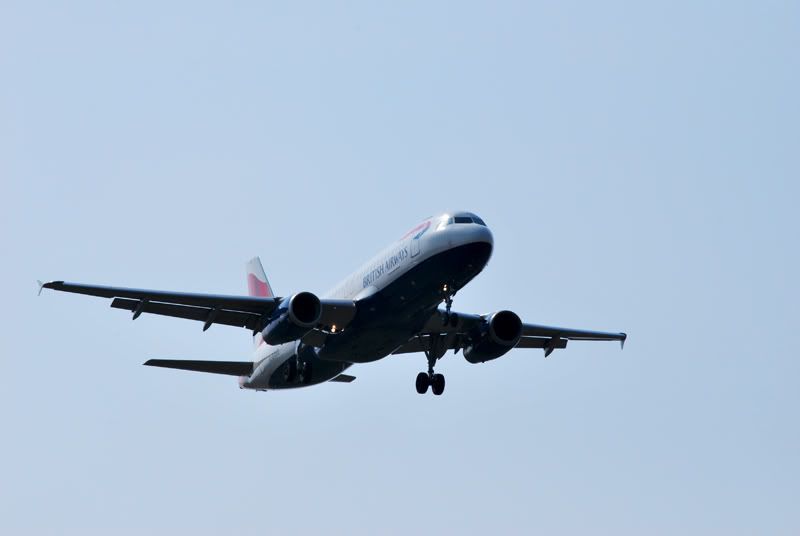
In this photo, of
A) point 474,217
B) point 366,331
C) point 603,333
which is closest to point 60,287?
point 366,331

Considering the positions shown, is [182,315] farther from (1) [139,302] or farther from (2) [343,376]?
(2) [343,376]

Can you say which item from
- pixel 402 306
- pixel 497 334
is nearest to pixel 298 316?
pixel 402 306

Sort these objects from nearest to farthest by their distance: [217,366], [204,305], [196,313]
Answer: [204,305], [196,313], [217,366]

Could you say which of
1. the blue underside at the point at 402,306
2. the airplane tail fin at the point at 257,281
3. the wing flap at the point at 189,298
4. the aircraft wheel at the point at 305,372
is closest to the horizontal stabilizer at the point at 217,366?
the aircraft wheel at the point at 305,372

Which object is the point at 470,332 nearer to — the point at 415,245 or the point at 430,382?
the point at 430,382

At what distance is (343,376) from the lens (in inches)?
2108

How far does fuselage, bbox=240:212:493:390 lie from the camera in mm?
43312

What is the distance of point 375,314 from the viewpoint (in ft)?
148

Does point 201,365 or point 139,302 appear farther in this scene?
point 201,365

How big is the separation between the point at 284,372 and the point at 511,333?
857 centimetres

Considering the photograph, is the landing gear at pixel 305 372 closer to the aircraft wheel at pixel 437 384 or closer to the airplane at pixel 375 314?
the airplane at pixel 375 314

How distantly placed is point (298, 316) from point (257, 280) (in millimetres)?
17272

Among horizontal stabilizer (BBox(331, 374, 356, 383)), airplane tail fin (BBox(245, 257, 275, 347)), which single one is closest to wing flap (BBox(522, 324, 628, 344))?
horizontal stabilizer (BBox(331, 374, 356, 383))

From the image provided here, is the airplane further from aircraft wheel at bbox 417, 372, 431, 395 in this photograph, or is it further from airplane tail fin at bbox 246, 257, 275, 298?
airplane tail fin at bbox 246, 257, 275, 298
